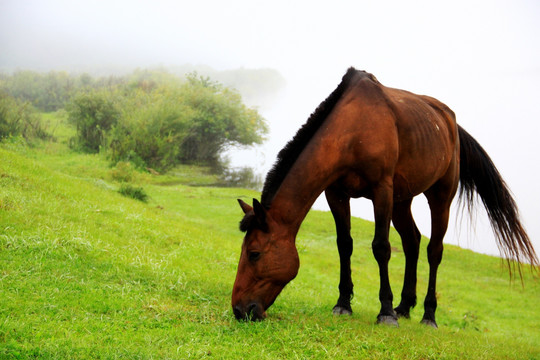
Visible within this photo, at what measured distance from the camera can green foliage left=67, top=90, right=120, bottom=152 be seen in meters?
38.2

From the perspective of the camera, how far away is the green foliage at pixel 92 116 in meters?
38.2

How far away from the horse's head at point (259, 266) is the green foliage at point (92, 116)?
35.3 metres

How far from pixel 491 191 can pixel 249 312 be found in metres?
5.41

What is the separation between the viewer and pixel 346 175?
5711 mm

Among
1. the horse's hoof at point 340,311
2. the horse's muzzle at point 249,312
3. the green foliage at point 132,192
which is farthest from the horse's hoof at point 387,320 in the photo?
the green foliage at point 132,192

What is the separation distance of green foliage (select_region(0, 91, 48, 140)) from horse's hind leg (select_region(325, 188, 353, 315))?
31617mm

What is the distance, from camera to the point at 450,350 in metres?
5.11

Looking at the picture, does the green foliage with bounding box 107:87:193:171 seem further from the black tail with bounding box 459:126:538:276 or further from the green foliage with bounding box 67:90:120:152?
the black tail with bounding box 459:126:538:276

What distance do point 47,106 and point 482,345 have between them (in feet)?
193

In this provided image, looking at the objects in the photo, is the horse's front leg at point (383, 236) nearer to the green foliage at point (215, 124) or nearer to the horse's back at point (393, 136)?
the horse's back at point (393, 136)

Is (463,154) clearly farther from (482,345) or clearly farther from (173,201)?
(173,201)

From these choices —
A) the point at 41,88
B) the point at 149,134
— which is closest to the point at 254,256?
the point at 149,134

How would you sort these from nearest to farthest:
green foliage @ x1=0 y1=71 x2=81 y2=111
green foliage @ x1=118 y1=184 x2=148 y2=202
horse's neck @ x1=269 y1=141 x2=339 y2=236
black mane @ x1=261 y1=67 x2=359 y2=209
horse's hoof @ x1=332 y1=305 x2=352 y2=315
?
1. horse's neck @ x1=269 y1=141 x2=339 y2=236
2. black mane @ x1=261 y1=67 x2=359 y2=209
3. horse's hoof @ x1=332 y1=305 x2=352 y2=315
4. green foliage @ x1=118 y1=184 x2=148 y2=202
5. green foliage @ x1=0 y1=71 x2=81 y2=111

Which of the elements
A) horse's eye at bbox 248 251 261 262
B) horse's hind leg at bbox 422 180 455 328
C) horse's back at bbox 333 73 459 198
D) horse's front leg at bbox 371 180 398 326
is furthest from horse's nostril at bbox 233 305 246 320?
horse's hind leg at bbox 422 180 455 328
